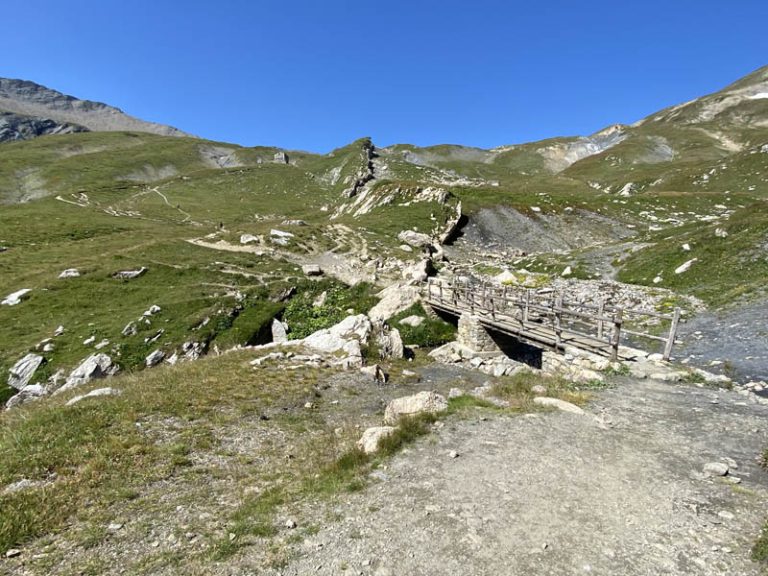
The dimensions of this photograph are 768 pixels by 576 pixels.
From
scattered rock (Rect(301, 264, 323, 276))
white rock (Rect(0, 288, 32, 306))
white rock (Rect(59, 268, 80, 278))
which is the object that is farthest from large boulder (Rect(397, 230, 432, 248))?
white rock (Rect(0, 288, 32, 306))

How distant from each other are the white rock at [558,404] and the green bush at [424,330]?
13.4m

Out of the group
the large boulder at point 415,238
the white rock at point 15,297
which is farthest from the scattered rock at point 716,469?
the white rock at point 15,297

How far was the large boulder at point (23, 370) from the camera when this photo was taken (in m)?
24.4

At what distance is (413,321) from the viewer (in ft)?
92.8

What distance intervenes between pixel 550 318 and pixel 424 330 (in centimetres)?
852

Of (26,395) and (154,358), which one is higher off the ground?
(154,358)

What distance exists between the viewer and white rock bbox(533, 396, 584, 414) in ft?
42.1

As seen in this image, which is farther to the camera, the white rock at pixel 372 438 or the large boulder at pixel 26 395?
the large boulder at pixel 26 395

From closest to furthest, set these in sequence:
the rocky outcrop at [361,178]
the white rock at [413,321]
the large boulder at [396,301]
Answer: the white rock at [413,321] < the large boulder at [396,301] < the rocky outcrop at [361,178]

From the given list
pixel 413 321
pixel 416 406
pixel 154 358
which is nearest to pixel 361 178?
pixel 413 321

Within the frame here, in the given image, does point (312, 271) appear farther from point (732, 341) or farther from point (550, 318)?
point (732, 341)

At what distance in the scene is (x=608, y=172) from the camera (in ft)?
473

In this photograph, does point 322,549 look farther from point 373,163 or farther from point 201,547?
point 373,163

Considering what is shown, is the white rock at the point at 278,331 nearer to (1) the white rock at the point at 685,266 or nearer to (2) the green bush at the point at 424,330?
(2) the green bush at the point at 424,330
